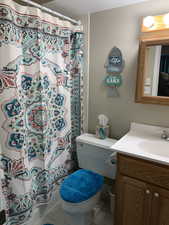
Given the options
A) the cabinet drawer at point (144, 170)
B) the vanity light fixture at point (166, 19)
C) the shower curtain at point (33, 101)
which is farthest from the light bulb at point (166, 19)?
the cabinet drawer at point (144, 170)

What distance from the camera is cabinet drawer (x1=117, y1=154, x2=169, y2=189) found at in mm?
1133

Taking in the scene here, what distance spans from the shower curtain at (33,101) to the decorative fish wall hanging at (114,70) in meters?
0.32

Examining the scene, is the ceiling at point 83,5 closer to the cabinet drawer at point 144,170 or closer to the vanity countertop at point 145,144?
the vanity countertop at point 145,144

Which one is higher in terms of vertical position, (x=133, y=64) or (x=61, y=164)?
(x=133, y=64)

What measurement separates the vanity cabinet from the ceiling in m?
1.35

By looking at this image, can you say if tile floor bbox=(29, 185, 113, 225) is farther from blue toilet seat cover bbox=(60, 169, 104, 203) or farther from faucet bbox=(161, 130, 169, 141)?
faucet bbox=(161, 130, 169, 141)

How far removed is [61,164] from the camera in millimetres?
1815

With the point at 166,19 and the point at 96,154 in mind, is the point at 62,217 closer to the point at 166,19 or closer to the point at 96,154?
the point at 96,154

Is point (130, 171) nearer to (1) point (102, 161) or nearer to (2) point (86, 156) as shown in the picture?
(1) point (102, 161)

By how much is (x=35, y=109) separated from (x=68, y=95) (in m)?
0.44

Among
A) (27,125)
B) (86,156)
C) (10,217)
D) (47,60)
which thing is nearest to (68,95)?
(47,60)

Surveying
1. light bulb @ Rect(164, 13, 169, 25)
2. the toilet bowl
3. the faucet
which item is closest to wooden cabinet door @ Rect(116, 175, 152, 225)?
the toilet bowl

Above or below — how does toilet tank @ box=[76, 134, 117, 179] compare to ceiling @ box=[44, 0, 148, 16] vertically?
below

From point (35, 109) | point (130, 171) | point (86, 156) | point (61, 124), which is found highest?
point (35, 109)
